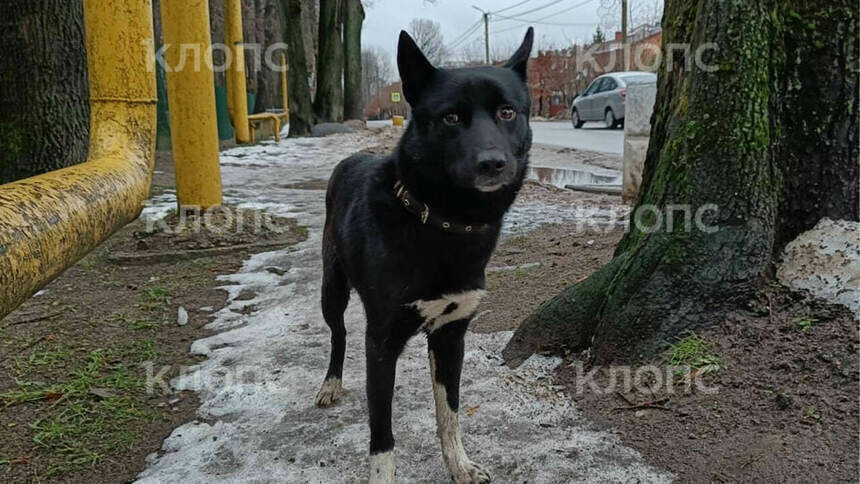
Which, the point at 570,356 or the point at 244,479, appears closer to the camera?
the point at 244,479

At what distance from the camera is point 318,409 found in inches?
116

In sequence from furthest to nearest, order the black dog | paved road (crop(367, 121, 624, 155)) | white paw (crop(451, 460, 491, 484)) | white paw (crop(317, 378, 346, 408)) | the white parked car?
the white parked car, paved road (crop(367, 121, 624, 155)), white paw (crop(317, 378, 346, 408)), white paw (crop(451, 460, 491, 484)), the black dog

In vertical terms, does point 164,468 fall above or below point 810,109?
below

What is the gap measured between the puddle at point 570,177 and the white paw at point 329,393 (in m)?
6.49

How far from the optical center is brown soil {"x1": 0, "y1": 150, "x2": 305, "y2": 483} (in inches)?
102

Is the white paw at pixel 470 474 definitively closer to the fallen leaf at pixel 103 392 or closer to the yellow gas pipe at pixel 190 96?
the fallen leaf at pixel 103 392

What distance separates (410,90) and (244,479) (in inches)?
64.9

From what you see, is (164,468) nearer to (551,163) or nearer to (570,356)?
(570,356)

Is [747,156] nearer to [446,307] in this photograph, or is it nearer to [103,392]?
[446,307]

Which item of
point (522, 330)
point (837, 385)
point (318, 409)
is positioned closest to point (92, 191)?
point (318, 409)

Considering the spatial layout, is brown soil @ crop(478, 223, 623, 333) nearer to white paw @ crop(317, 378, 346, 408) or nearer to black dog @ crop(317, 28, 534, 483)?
white paw @ crop(317, 378, 346, 408)

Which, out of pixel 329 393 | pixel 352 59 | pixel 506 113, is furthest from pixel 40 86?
pixel 352 59

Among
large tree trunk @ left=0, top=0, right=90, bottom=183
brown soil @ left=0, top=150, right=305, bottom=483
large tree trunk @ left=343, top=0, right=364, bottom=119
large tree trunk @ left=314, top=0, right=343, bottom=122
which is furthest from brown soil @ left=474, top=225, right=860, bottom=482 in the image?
large tree trunk @ left=343, top=0, right=364, bottom=119

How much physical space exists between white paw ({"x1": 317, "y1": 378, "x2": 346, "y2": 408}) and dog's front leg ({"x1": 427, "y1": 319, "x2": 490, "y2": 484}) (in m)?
0.68
